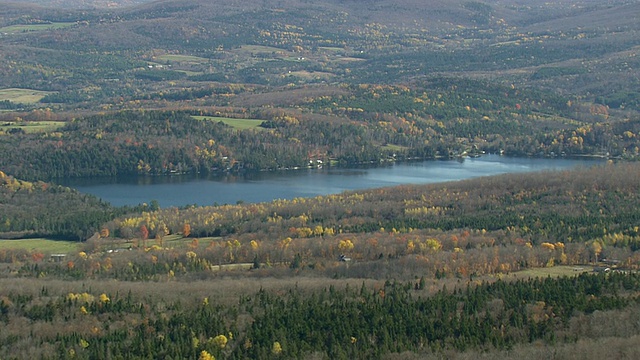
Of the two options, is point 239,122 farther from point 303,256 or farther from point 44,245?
point 303,256

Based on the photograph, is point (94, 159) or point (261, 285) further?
point (94, 159)

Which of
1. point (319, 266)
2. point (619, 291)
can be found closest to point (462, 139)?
point (319, 266)

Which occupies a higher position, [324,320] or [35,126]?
[35,126]

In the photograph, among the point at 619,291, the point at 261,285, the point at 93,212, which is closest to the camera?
the point at 619,291

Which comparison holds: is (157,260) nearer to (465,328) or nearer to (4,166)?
(465,328)

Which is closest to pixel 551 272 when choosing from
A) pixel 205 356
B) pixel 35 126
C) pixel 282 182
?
pixel 205 356

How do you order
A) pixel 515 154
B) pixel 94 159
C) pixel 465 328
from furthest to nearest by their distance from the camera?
pixel 515 154
pixel 94 159
pixel 465 328
